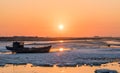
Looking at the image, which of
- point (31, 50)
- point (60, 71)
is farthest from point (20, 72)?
point (31, 50)

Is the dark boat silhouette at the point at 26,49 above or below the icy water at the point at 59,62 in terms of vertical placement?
above

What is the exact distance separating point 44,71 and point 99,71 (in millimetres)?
A: 5467

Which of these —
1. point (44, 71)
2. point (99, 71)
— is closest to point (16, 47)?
point (44, 71)

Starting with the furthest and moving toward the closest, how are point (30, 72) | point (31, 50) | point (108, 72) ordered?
point (31, 50) → point (30, 72) → point (108, 72)

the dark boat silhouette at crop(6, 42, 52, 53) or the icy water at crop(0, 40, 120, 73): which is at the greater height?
the dark boat silhouette at crop(6, 42, 52, 53)

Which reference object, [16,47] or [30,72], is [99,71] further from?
[16,47]

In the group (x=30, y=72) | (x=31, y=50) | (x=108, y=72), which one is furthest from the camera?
(x=31, y=50)

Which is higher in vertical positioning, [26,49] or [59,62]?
[26,49]

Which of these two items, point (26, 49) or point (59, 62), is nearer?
point (59, 62)

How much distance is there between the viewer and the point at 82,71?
2805 centimetres

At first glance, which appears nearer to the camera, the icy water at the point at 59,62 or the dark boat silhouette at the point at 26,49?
the icy water at the point at 59,62

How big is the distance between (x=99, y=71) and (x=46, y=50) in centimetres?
3588

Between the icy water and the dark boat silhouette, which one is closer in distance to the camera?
the icy water

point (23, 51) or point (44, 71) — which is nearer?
point (44, 71)
